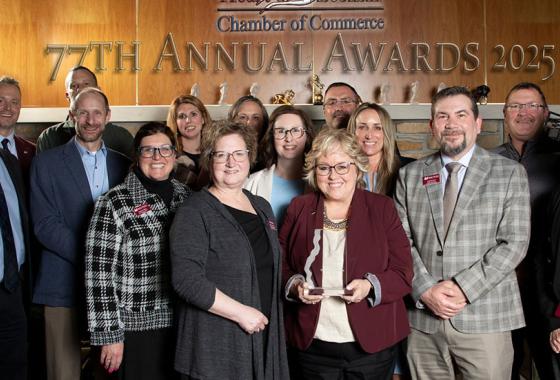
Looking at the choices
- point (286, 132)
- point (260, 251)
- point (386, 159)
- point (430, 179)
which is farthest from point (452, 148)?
point (260, 251)

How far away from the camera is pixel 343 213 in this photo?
2912 mm

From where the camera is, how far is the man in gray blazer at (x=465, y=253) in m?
2.98

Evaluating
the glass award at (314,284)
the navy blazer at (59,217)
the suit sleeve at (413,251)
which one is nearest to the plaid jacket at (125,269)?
the navy blazer at (59,217)

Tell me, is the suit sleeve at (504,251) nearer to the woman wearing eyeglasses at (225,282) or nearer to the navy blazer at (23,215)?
the woman wearing eyeglasses at (225,282)

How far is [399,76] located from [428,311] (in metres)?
3.95

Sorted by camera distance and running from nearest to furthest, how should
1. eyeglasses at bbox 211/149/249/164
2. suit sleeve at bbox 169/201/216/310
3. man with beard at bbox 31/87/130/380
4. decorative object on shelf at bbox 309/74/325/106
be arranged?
suit sleeve at bbox 169/201/216/310 < eyeglasses at bbox 211/149/249/164 < man with beard at bbox 31/87/130/380 < decorative object on shelf at bbox 309/74/325/106

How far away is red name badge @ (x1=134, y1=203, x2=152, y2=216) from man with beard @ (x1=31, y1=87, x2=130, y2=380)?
56cm

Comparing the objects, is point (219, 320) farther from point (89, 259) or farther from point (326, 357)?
point (89, 259)

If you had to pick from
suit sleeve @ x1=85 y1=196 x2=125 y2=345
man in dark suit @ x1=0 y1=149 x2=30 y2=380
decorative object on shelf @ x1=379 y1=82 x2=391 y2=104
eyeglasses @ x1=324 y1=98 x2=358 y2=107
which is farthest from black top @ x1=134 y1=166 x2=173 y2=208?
decorative object on shelf @ x1=379 y1=82 x2=391 y2=104

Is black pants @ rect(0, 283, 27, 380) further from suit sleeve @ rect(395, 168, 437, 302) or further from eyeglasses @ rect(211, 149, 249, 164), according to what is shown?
suit sleeve @ rect(395, 168, 437, 302)

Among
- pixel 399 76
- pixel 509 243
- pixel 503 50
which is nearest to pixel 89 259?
pixel 509 243

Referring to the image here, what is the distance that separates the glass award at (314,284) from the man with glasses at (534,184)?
1.10 metres

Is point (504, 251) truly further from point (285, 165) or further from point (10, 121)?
point (10, 121)

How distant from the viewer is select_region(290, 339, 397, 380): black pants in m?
2.74
